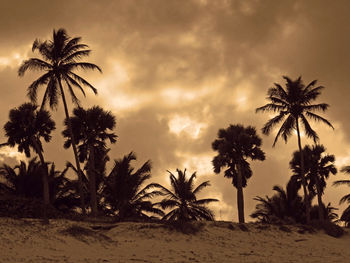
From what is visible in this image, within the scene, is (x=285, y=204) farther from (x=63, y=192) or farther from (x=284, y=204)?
(x=63, y=192)

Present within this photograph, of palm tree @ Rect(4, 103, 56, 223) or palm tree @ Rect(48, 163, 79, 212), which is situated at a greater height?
palm tree @ Rect(4, 103, 56, 223)

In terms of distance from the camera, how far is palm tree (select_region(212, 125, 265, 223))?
3978 centimetres

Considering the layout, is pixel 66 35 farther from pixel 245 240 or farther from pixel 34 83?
pixel 245 240

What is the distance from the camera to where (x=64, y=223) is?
2186 centimetres

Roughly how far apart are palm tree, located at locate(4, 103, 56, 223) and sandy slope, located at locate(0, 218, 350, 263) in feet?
54.6

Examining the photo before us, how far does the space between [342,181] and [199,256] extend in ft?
82.1

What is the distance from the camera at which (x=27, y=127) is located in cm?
3784

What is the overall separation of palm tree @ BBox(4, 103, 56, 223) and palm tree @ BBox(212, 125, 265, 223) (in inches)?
544

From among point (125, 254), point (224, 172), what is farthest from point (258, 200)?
point (125, 254)

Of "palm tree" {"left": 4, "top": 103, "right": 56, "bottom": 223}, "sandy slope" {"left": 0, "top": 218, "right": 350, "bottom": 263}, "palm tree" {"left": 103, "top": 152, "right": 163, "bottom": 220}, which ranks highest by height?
"palm tree" {"left": 4, "top": 103, "right": 56, "bottom": 223}

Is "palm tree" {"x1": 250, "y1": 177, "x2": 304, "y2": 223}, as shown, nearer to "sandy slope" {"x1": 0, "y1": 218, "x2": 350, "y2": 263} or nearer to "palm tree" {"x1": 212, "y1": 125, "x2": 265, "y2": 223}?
"palm tree" {"x1": 212, "y1": 125, "x2": 265, "y2": 223}

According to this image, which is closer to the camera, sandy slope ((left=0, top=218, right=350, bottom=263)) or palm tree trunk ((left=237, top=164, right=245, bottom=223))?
sandy slope ((left=0, top=218, right=350, bottom=263))

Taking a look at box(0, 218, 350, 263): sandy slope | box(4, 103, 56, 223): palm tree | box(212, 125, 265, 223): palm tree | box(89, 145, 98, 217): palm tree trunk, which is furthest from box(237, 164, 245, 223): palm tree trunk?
box(4, 103, 56, 223): palm tree

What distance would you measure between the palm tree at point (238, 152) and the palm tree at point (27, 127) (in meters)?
13.8
